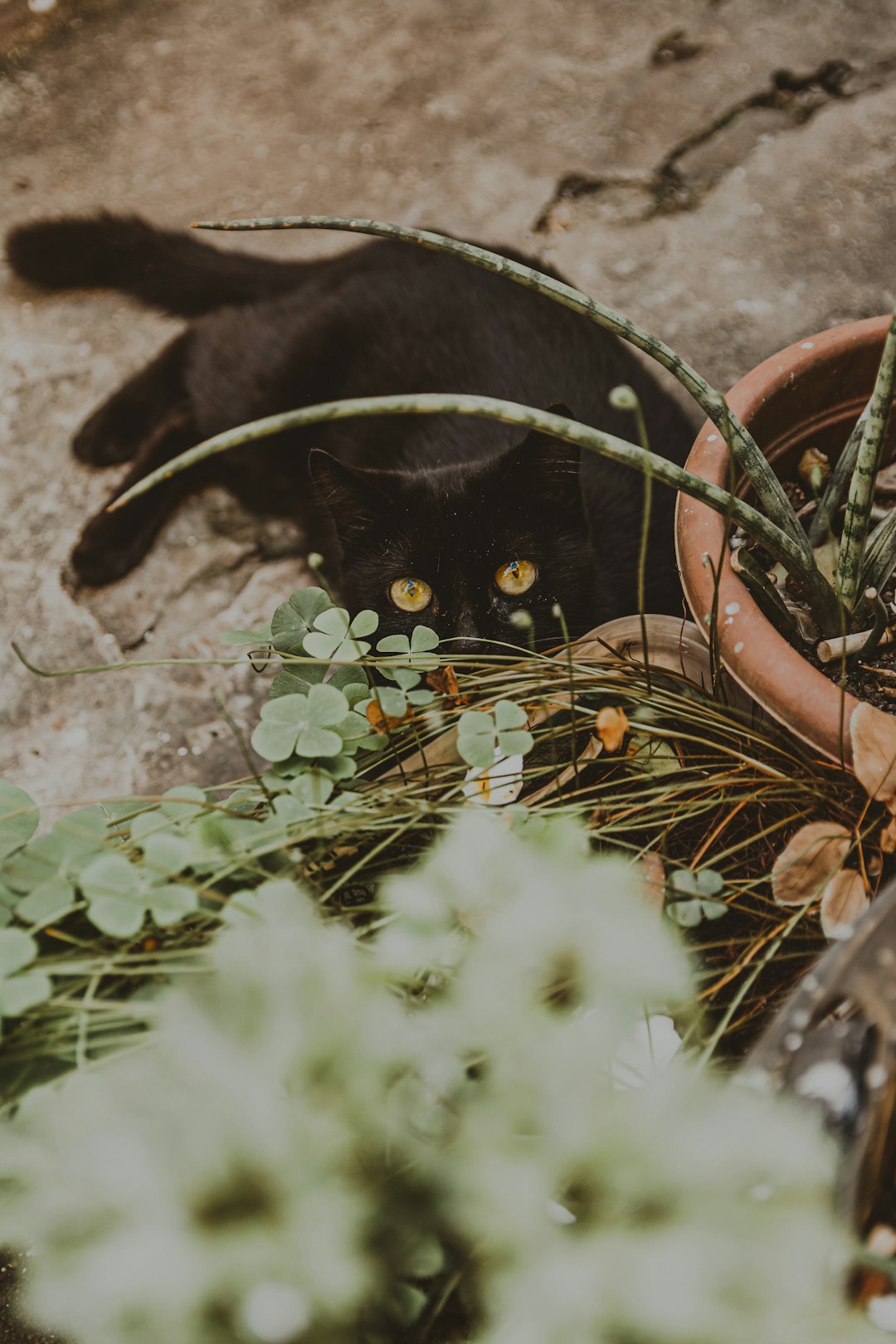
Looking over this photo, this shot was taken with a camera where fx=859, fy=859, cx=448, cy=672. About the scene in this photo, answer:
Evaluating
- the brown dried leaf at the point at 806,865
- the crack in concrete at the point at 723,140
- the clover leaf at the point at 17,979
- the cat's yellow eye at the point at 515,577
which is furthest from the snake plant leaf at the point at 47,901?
the crack in concrete at the point at 723,140

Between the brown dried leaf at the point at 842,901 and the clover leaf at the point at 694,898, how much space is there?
74mm

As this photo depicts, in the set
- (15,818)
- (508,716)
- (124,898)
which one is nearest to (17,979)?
(124,898)

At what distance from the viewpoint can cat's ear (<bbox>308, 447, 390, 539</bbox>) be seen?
3.43 feet

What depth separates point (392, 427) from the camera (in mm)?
1519

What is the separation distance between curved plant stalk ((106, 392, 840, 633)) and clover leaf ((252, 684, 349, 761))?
22 centimetres

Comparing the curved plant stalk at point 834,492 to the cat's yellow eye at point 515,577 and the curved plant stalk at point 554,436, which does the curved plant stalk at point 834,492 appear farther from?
the cat's yellow eye at point 515,577

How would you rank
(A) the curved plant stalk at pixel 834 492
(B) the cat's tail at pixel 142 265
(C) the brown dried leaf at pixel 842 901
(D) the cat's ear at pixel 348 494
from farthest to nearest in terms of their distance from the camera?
(B) the cat's tail at pixel 142 265
(D) the cat's ear at pixel 348 494
(A) the curved plant stalk at pixel 834 492
(C) the brown dried leaf at pixel 842 901

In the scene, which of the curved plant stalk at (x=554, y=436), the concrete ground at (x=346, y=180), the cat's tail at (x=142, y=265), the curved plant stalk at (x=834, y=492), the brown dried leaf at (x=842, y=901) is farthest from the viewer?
the cat's tail at (x=142, y=265)

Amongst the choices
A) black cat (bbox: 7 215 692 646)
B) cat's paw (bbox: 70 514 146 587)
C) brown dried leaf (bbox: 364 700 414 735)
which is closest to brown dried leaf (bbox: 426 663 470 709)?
brown dried leaf (bbox: 364 700 414 735)

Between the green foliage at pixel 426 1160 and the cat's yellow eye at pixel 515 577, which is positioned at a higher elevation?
the green foliage at pixel 426 1160

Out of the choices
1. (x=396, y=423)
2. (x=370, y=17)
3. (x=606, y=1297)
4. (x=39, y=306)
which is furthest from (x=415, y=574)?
(x=370, y=17)

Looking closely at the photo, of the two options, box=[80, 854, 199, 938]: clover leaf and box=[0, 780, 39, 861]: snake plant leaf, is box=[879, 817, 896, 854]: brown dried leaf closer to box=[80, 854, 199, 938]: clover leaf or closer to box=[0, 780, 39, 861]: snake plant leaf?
box=[80, 854, 199, 938]: clover leaf

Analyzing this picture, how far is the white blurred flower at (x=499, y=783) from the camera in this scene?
0.78m

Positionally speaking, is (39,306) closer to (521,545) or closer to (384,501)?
(384,501)
